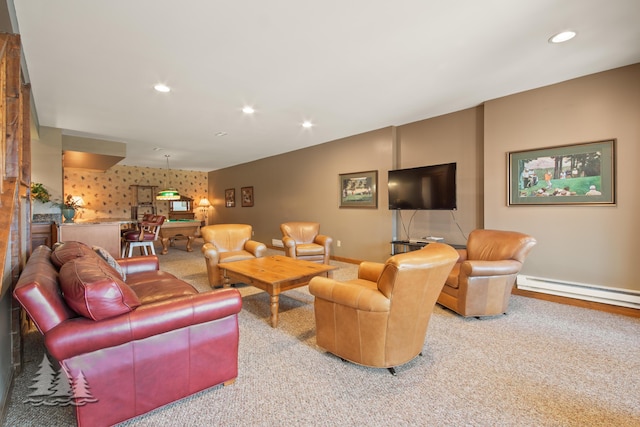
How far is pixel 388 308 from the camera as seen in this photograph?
5.99 ft

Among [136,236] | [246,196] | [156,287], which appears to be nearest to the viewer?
[156,287]

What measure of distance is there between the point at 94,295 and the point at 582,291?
4.43 meters

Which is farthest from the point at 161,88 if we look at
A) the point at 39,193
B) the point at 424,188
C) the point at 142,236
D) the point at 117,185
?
the point at 117,185

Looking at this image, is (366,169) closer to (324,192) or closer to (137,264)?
(324,192)

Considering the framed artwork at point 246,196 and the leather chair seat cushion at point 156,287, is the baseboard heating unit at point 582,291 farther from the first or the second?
the framed artwork at point 246,196

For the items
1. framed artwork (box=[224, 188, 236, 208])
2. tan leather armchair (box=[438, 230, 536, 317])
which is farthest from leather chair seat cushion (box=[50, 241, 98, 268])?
framed artwork (box=[224, 188, 236, 208])

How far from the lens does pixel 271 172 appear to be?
→ 25.4ft

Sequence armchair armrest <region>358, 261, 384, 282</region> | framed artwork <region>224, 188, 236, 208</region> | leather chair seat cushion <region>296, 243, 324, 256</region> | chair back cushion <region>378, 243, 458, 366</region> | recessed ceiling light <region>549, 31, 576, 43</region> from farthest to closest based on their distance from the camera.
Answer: framed artwork <region>224, 188, 236, 208</region> → leather chair seat cushion <region>296, 243, 324, 256</region> → armchair armrest <region>358, 261, 384, 282</region> → recessed ceiling light <region>549, 31, 576, 43</region> → chair back cushion <region>378, 243, 458, 366</region>

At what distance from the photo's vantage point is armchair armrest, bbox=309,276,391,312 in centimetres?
183

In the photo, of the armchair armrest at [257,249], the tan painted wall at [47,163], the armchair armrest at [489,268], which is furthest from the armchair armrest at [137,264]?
the armchair armrest at [489,268]

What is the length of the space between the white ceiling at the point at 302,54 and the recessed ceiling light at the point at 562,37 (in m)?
0.06

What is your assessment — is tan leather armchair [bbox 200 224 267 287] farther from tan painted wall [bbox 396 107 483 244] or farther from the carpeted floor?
tan painted wall [bbox 396 107 483 244]

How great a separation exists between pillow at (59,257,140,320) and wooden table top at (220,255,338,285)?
4.55 feet

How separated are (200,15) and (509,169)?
382cm
